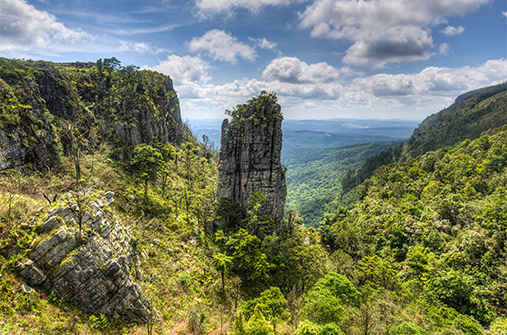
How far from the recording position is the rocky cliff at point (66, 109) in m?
32.8

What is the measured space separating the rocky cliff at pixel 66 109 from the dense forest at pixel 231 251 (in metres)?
0.34

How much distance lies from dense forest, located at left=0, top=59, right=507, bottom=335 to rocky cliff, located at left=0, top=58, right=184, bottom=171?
34 centimetres

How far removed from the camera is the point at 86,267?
18.0 metres

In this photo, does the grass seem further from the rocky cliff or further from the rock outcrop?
the rocky cliff

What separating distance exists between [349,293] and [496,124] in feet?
472

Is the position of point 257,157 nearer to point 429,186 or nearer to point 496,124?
point 429,186

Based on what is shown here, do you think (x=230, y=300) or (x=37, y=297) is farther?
(x=230, y=300)

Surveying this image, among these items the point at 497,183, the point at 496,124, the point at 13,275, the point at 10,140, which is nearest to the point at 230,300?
the point at 13,275

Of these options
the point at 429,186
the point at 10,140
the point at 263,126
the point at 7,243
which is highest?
the point at 263,126

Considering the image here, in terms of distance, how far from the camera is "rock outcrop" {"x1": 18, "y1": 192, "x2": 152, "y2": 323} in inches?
656

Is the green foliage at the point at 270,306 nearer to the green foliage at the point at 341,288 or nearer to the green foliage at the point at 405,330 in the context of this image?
the green foliage at the point at 341,288

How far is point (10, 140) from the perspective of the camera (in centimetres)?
3091

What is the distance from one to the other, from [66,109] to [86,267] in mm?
47080

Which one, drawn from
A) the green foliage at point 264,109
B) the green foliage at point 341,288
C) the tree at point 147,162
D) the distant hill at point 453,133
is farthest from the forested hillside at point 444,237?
the distant hill at point 453,133
